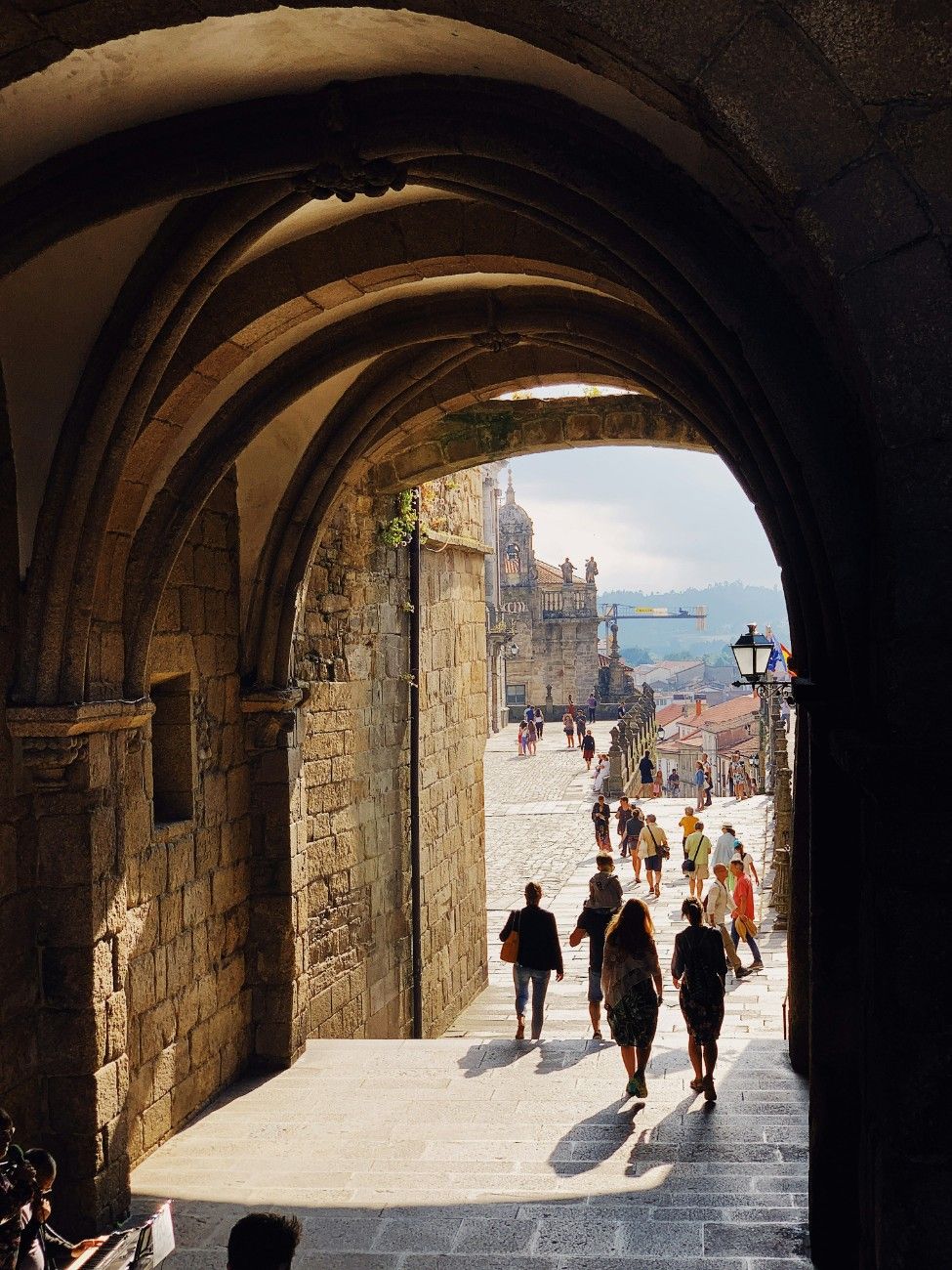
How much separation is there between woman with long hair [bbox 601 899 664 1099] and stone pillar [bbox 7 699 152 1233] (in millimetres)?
2627

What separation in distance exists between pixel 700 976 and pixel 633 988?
37 centimetres

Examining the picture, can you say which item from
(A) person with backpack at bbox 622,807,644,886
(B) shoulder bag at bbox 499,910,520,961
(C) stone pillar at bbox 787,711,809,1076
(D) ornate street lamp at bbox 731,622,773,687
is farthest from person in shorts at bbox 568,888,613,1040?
(A) person with backpack at bbox 622,807,644,886

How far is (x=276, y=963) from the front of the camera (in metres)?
8.34

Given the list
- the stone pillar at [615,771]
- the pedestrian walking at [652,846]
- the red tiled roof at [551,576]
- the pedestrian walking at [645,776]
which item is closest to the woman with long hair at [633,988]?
the pedestrian walking at [652,846]

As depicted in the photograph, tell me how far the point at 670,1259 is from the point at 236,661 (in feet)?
14.0

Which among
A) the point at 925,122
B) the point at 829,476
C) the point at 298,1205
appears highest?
the point at 925,122

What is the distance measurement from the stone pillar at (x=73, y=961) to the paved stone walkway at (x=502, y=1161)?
18.2 inches

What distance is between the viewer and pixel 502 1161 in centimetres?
648

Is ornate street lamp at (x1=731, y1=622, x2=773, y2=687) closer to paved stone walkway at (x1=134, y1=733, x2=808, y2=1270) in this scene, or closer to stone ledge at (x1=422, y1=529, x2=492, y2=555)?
paved stone walkway at (x1=134, y1=733, x2=808, y2=1270)

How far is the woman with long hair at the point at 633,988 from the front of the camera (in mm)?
7172

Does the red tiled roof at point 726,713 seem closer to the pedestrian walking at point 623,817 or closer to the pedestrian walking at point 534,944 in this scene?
the pedestrian walking at point 623,817

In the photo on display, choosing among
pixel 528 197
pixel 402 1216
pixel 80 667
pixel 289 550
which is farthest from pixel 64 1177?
pixel 528 197

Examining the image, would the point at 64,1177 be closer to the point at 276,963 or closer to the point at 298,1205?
the point at 298,1205

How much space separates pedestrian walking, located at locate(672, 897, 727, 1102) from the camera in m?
7.02
